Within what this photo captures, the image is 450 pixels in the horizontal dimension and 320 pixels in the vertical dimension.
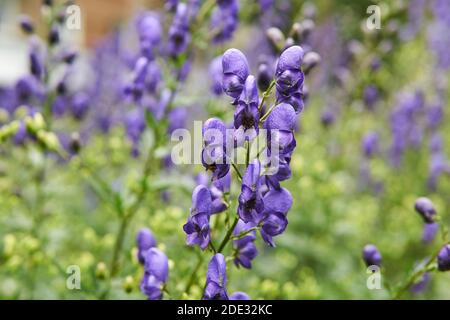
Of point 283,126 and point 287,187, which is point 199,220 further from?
point 287,187

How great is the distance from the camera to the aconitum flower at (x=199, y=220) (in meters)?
1.79

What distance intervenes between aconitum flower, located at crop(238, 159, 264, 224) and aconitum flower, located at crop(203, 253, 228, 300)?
0.16m

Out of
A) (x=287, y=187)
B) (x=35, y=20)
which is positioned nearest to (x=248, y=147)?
(x=287, y=187)

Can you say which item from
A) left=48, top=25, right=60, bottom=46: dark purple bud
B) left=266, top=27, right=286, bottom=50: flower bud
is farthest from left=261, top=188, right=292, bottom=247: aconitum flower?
left=48, top=25, right=60, bottom=46: dark purple bud

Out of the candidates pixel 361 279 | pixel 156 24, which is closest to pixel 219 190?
pixel 156 24

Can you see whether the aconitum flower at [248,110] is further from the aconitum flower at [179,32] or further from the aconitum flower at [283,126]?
the aconitum flower at [179,32]

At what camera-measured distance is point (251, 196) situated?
1.69 m

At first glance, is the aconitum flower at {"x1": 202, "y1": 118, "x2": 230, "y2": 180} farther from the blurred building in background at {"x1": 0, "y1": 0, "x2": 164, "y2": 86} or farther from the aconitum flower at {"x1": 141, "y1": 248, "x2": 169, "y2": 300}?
the blurred building in background at {"x1": 0, "y1": 0, "x2": 164, "y2": 86}

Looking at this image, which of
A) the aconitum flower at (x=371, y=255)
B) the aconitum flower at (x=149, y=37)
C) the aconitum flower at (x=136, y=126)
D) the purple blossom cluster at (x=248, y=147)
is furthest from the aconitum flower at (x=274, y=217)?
the aconitum flower at (x=136, y=126)

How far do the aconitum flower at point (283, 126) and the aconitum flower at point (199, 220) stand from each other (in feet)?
0.87

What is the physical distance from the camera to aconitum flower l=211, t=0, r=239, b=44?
298cm

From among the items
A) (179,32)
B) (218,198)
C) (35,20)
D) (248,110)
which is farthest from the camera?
(35,20)

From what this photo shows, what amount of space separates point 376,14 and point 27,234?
256 cm

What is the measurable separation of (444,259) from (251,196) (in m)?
0.84
